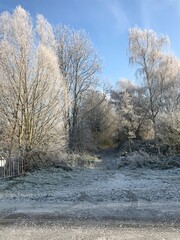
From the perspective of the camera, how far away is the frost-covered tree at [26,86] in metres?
13.3

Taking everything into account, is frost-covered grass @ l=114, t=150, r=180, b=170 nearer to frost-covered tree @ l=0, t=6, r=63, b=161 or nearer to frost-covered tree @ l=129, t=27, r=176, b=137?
frost-covered tree @ l=0, t=6, r=63, b=161

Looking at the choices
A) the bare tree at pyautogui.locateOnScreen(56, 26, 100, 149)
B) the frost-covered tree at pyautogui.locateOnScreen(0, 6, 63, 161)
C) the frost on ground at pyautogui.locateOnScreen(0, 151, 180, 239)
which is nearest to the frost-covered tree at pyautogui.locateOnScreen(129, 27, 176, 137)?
the bare tree at pyautogui.locateOnScreen(56, 26, 100, 149)

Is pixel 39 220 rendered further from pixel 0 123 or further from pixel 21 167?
pixel 0 123

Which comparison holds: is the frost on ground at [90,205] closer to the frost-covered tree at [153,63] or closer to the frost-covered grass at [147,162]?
the frost-covered grass at [147,162]

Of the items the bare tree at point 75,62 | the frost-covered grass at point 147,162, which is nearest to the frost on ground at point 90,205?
the frost-covered grass at point 147,162

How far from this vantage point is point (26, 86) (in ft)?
44.6

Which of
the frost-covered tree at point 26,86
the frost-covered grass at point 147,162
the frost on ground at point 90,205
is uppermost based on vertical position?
the frost-covered tree at point 26,86

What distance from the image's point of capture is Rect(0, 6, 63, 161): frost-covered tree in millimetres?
13312

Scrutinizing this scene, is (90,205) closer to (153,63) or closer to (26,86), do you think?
(26,86)

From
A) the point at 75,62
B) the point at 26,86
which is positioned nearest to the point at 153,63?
the point at 75,62

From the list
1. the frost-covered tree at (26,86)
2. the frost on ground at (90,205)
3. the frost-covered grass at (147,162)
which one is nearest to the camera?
the frost on ground at (90,205)

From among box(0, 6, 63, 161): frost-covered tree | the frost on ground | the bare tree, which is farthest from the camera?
the bare tree

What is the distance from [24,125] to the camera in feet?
45.0

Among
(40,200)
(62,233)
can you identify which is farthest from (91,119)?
(62,233)
